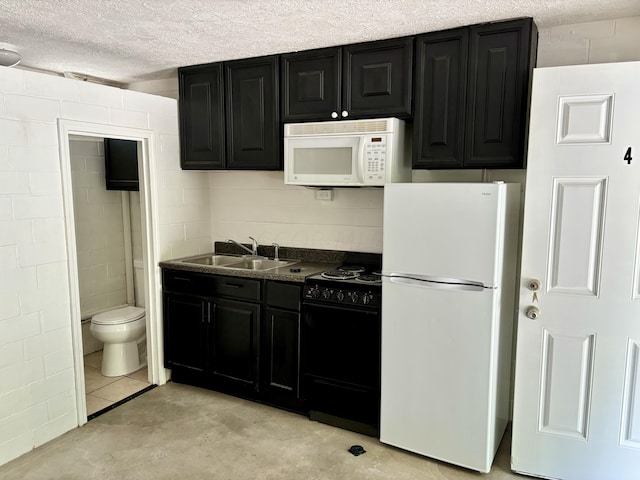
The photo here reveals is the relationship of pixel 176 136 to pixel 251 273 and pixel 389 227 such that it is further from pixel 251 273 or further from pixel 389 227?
pixel 389 227

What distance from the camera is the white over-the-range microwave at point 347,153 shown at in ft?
9.44

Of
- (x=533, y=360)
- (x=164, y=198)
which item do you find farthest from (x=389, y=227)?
(x=164, y=198)

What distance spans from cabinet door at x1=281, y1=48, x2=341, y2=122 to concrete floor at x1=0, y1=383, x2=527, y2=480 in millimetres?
2025

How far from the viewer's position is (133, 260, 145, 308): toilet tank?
443 cm

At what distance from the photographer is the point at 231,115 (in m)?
3.48

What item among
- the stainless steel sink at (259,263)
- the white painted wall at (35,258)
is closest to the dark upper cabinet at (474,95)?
the stainless steel sink at (259,263)

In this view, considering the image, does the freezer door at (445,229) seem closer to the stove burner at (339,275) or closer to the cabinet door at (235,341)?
the stove burner at (339,275)

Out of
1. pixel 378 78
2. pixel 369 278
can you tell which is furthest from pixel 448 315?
pixel 378 78

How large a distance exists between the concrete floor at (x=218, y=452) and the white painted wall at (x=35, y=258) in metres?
0.23

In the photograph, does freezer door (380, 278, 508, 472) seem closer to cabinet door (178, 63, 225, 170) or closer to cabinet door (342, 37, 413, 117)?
cabinet door (342, 37, 413, 117)

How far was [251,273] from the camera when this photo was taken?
3.25 m

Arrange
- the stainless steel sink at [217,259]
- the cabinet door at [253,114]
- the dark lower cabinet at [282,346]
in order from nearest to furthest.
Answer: the dark lower cabinet at [282,346], the cabinet door at [253,114], the stainless steel sink at [217,259]

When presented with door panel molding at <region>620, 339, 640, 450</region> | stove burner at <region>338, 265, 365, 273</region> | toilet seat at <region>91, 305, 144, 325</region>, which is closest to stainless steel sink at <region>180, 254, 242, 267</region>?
toilet seat at <region>91, 305, 144, 325</region>

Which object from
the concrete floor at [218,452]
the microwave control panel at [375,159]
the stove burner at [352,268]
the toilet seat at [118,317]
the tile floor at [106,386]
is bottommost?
the concrete floor at [218,452]
